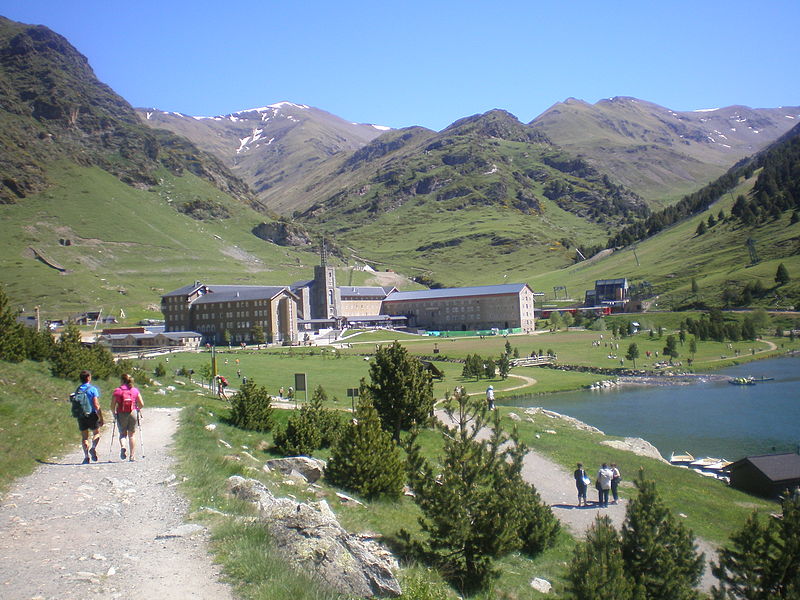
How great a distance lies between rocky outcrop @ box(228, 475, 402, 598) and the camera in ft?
27.5

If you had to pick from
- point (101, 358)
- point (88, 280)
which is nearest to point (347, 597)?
point (101, 358)

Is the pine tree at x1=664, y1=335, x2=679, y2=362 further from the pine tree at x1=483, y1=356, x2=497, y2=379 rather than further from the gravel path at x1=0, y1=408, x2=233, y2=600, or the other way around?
the gravel path at x1=0, y1=408, x2=233, y2=600

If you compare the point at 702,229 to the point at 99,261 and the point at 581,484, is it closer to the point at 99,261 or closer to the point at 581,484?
the point at 99,261

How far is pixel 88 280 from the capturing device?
14438 cm

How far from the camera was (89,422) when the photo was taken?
13.2 metres

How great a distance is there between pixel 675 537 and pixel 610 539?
8.37 feet

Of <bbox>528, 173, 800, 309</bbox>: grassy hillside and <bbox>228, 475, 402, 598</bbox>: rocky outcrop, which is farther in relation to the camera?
<bbox>528, 173, 800, 309</bbox>: grassy hillside

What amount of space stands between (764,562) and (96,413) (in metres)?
14.7

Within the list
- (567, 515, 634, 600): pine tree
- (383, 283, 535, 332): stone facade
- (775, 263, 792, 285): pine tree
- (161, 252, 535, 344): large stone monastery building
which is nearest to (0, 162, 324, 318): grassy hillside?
(161, 252, 535, 344): large stone monastery building

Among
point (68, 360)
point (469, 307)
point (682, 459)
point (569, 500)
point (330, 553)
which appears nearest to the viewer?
point (330, 553)

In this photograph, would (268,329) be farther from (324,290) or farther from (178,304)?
(324,290)

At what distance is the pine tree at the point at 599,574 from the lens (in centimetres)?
1082

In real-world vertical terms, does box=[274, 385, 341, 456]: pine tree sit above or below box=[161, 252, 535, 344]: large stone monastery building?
below

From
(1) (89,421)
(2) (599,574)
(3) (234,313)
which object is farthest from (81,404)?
(3) (234,313)
